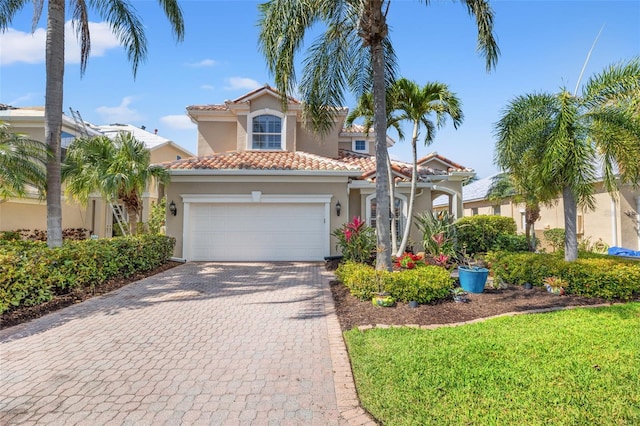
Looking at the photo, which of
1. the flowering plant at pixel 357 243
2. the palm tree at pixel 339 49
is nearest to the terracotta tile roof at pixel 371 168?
the flowering plant at pixel 357 243

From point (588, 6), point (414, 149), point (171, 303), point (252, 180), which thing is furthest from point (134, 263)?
point (588, 6)

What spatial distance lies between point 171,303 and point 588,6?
1407cm

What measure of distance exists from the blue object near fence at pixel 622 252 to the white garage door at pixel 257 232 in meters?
12.5

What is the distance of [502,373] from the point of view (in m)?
3.72

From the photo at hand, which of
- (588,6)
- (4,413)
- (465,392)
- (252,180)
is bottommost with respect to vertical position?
(4,413)

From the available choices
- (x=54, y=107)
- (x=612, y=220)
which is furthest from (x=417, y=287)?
(x=612, y=220)

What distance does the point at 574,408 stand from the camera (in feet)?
10.1

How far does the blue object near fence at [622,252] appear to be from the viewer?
12.9 meters

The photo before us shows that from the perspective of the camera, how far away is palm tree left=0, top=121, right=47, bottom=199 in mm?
7648

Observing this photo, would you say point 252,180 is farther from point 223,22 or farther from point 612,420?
point 612,420

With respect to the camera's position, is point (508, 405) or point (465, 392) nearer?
point (508, 405)

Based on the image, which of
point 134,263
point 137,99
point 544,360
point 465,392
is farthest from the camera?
point 137,99

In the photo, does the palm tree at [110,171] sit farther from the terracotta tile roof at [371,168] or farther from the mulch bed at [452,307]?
the terracotta tile roof at [371,168]

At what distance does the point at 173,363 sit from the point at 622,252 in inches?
693
